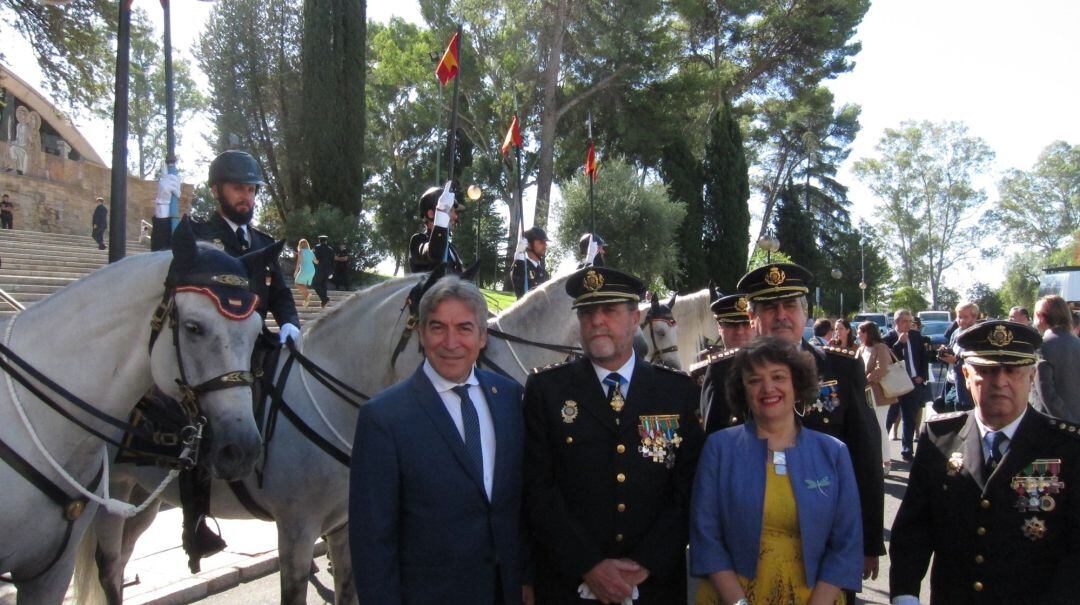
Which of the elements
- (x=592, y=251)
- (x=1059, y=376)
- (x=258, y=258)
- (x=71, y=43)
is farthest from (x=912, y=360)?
(x=71, y=43)

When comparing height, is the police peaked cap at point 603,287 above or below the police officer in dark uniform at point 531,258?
below

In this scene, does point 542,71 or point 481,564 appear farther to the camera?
point 542,71

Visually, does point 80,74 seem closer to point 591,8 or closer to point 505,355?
point 505,355

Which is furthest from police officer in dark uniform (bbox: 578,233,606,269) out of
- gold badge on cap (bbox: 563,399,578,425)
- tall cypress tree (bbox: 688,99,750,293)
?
tall cypress tree (bbox: 688,99,750,293)

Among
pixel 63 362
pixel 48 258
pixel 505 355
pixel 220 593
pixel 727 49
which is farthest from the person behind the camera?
pixel 727 49

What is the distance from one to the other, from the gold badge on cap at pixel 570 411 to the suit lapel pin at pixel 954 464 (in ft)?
4.54

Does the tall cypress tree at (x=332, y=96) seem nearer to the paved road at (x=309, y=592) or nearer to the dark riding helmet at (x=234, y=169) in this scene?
the paved road at (x=309, y=592)

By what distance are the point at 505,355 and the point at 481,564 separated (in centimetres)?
250

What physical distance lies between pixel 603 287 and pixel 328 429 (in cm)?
192

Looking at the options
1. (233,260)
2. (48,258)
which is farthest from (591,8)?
(233,260)

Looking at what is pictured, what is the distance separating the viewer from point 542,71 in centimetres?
2798

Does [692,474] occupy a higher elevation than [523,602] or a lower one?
higher

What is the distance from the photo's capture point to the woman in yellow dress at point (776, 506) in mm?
2572

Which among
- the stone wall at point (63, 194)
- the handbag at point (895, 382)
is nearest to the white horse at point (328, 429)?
the handbag at point (895, 382)
